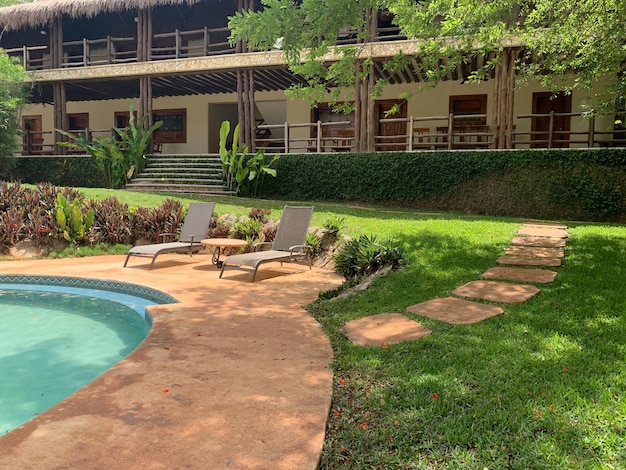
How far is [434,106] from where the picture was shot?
1675cm

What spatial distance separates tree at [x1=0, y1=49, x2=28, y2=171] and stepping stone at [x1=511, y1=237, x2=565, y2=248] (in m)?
15.2

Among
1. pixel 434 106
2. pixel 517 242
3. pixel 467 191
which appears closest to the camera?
pixel 517 242

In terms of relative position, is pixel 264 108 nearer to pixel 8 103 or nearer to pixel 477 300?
pixel 8 103

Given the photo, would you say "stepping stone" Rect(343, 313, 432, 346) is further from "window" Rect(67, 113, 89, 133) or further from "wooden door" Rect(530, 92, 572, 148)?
"window" Rect(67, 113, 89, 133)

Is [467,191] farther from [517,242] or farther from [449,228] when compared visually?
[517,242]

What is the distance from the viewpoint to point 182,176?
49.7 feet

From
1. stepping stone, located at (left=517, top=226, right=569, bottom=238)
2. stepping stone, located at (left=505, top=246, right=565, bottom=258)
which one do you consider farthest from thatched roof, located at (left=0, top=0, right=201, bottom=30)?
stepping stone, located at (left=505, top=246, right=565, bottom=258)

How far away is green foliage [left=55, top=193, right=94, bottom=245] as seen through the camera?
30.1ft

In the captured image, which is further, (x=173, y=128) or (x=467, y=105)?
(x=173, y=128)

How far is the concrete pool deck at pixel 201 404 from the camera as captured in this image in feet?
7.22

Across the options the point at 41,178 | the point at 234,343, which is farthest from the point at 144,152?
the point at 234,343

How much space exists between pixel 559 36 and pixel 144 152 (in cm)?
1303

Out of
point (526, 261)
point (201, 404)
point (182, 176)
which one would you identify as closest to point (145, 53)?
point (182, 176)

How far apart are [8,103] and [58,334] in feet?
43.1
